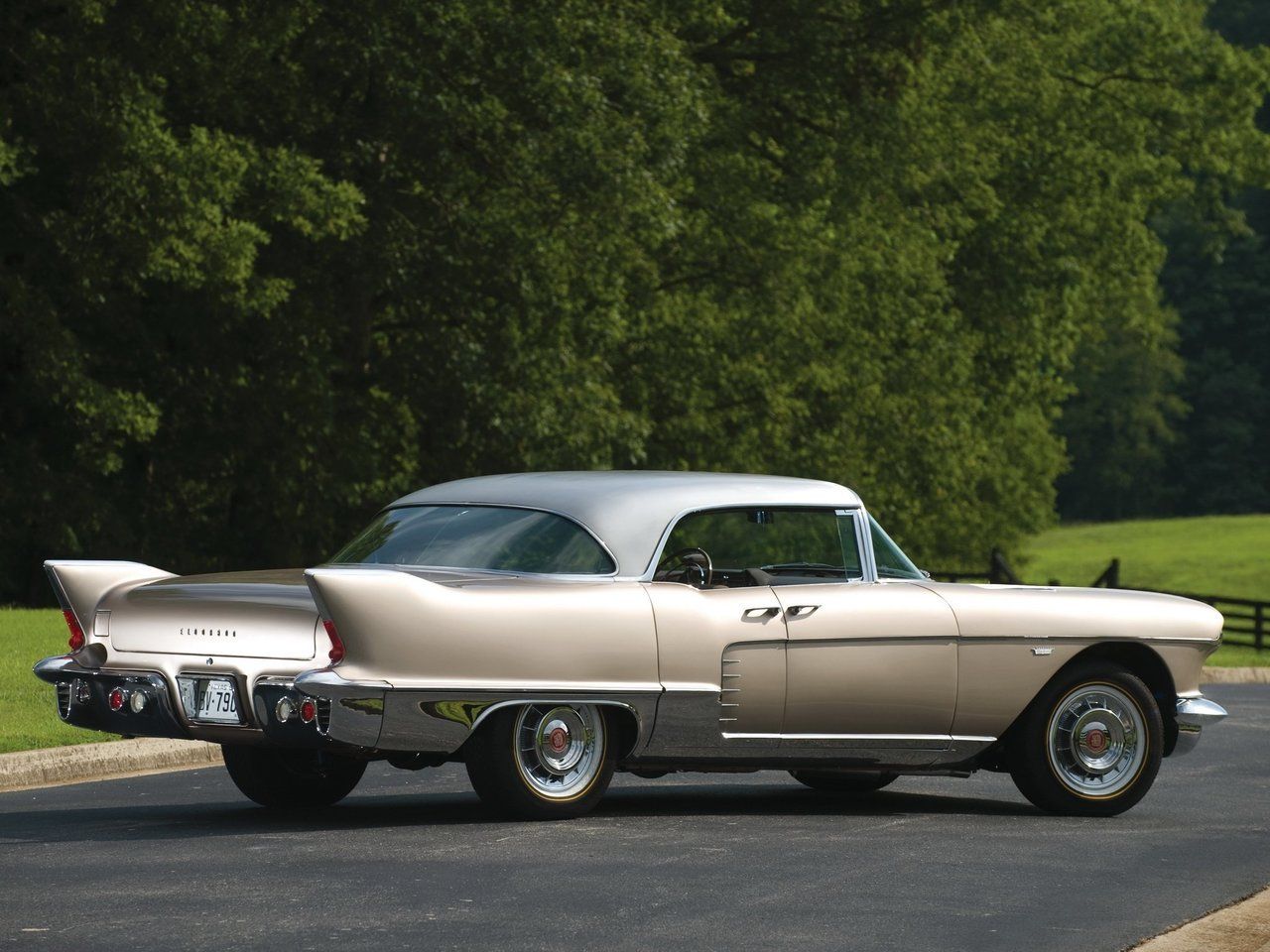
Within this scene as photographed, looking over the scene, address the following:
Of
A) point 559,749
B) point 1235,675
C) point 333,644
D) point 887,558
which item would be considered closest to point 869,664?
point 887,558

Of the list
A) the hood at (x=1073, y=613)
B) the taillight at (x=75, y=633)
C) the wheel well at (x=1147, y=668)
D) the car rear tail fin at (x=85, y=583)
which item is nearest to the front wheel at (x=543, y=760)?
the car rear tail fin at (x=85, y=583)

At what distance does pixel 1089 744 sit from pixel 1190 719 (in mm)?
575

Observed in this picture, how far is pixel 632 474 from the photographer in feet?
36.4

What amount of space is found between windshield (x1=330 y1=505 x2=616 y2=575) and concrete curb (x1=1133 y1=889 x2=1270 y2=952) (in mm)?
3119

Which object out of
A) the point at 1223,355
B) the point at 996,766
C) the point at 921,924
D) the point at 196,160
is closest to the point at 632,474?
the point at 996,766

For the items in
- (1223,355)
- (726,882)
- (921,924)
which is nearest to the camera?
(921,924)

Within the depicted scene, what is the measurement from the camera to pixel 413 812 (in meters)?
11.0

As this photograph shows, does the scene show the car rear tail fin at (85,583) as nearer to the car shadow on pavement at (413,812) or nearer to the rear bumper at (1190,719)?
the car shadow on pavement at (413,812)

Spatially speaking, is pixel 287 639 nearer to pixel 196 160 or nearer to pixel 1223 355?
pixel 196 160

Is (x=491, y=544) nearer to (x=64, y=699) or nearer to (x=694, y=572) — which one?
(x=694, y=572)

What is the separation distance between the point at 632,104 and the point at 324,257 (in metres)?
5.46

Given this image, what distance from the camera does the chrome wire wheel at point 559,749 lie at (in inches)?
398

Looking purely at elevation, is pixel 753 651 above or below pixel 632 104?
below

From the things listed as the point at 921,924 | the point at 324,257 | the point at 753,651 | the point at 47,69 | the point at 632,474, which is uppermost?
the point at 47,69
